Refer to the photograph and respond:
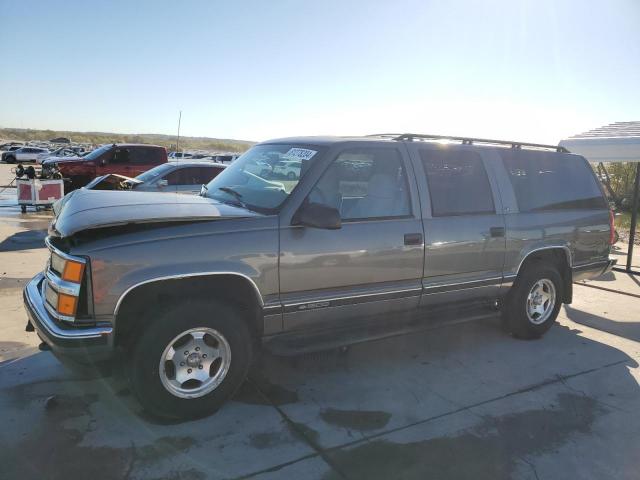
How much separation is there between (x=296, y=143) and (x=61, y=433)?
2745 mm

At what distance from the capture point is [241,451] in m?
3.15

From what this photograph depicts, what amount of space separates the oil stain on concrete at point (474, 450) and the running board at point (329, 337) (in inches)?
30.4

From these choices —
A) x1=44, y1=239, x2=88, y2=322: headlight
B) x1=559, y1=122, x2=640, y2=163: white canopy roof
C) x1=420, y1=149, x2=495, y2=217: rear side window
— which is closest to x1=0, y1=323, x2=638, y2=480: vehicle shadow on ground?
x1=44, y1=239, x2=88, y2=322: headlight

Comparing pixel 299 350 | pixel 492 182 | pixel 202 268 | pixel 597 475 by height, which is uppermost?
pixel 492 182

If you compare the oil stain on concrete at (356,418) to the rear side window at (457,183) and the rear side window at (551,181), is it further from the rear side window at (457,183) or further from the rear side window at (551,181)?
the rear side window at (551,181)

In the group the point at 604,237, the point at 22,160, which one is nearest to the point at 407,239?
the point at 604,237

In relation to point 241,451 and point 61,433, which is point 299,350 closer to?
point 241,451

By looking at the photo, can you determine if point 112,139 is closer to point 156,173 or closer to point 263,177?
point 156,173

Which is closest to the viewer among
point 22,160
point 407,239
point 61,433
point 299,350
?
point 61,433

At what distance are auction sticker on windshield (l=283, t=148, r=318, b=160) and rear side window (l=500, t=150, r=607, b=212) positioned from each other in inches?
83.3

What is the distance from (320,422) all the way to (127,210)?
1.97 m

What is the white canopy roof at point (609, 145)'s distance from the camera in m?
7.96

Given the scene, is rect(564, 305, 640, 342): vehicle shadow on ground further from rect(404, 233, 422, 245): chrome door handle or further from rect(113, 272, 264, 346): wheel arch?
rect(113, 272, 264, 346): wheel arch

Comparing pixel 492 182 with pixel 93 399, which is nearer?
pixel 93 399
